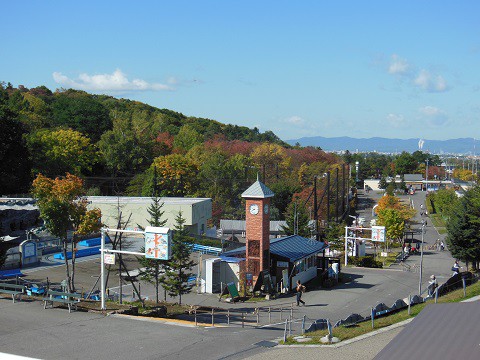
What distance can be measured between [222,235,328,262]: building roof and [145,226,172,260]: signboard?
12814 millimetres

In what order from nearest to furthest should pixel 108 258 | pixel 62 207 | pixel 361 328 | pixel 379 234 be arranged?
pixel 361 328 < pixel 108 258 < pixel 62 207 < pixel 379 234

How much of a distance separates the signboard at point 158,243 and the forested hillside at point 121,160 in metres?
31.6

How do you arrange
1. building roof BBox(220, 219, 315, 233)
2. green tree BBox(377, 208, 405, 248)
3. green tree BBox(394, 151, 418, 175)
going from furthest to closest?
green tree BBox(394, 151, 418, 175), building roof BBox(220, 219, 315, 233), green tree BBox(377, 208, 405, 248)

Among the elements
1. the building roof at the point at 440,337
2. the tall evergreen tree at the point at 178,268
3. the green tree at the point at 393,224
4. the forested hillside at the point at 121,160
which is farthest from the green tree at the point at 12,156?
the building roof at the point at 440,337

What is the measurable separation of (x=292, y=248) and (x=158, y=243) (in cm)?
1542

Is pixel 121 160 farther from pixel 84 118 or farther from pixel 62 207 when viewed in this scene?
pixel 62 207

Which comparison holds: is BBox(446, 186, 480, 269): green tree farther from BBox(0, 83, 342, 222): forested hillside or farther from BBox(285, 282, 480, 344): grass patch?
BBox(0, 83, 342, 222): forested hillside

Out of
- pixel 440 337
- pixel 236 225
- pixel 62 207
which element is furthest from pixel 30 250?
pixel 440 337

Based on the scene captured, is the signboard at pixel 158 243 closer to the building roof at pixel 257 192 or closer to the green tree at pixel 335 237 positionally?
the building roof at pixel 257 192

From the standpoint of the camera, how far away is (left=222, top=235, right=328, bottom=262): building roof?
31.8m

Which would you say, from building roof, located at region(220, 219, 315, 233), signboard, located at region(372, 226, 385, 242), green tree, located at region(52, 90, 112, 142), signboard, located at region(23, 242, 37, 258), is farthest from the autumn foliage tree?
green tree, located at region(52, 90, 112, 142)

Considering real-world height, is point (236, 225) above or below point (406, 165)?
below

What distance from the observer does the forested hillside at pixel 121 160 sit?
167ft

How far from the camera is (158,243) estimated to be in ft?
63.2
